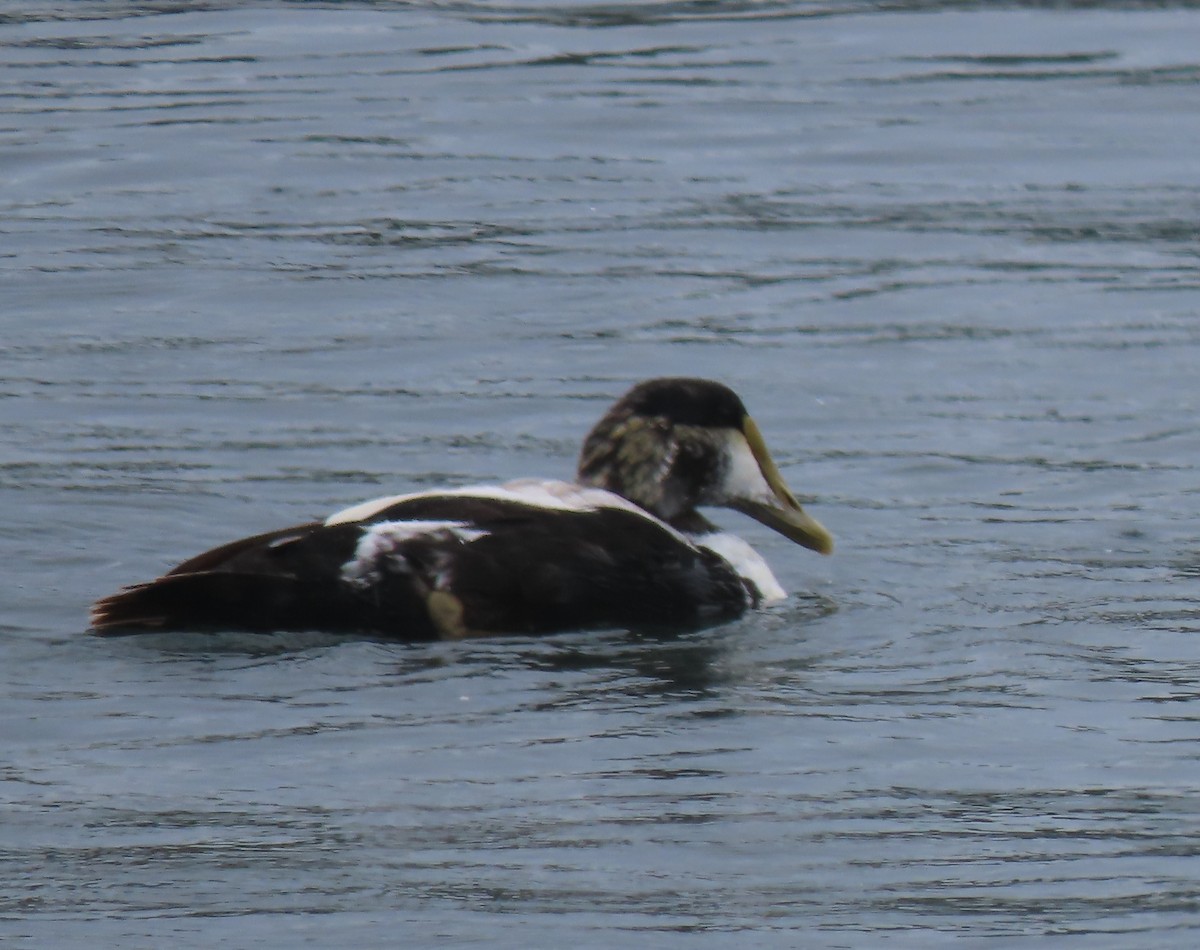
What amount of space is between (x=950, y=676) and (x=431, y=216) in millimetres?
7265

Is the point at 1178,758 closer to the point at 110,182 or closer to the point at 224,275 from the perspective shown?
the point at 224,275

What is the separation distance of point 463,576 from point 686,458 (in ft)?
3.94

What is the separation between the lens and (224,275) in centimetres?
1354

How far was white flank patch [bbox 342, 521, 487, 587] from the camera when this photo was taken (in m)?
7.98

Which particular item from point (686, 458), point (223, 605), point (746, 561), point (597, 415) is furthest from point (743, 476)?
point (597, 415)

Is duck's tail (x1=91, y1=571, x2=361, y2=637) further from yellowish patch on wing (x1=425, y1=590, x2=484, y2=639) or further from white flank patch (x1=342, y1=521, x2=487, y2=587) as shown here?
yellowish patch on wing (x1=425, y1=590, x2=484, y2=639)

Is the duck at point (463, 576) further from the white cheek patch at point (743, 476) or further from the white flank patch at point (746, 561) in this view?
the white cheek patch at point (743, 476)

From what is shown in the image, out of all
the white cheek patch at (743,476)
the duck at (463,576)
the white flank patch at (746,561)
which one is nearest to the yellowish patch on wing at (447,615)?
the duck at (463,576)

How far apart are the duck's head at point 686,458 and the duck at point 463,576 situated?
21cm

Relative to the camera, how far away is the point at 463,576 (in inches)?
318

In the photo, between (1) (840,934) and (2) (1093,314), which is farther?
(2) (1093,314)

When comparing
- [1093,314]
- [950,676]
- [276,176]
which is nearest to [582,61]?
[276,176]

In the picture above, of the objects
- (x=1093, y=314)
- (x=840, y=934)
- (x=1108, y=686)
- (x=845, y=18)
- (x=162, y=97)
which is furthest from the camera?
(x=845, y=18)

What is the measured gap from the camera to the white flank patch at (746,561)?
8.80 metres
